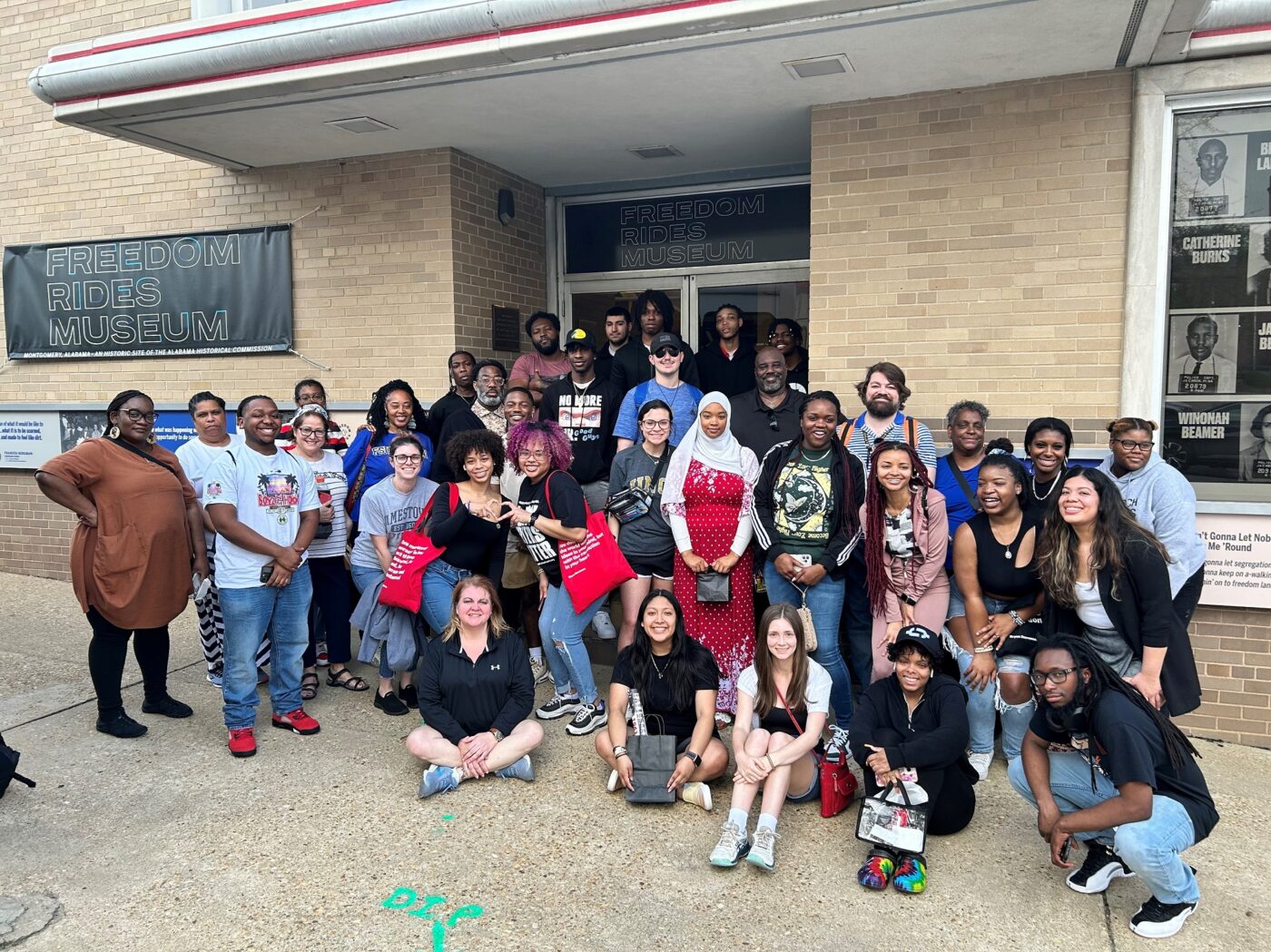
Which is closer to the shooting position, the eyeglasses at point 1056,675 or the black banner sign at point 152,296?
the eyeglasses at point 1056,675

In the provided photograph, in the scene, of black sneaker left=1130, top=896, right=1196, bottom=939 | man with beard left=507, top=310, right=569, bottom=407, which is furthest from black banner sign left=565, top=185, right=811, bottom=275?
black sneaker left=1130, top=896, right=1196, bottom=939

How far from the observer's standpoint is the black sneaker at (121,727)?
15.9 feet

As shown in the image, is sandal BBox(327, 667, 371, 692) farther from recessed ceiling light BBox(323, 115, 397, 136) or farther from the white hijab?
recessed ceiling light BBox(323, 115, 397, 136)

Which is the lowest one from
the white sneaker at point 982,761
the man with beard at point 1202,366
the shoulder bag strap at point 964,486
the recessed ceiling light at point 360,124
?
the white sneaker at point 982,761

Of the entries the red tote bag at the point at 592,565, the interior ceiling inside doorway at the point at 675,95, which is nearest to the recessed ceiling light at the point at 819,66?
the interior ceiling inside doorway at the point at 675,95

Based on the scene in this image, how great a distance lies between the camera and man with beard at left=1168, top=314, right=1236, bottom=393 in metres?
5.36

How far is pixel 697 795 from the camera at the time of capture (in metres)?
4.07

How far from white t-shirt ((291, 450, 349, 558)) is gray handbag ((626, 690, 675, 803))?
224 cm

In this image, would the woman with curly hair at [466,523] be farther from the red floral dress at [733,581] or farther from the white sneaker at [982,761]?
the white sneaker at [982,761]

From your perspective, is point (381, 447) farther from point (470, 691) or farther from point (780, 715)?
point (780, 715)

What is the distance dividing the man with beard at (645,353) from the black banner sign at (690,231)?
154 centimetres

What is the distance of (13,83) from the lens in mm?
8289

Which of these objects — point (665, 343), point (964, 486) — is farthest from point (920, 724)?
point (665, 343)

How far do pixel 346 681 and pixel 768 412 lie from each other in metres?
2.97
